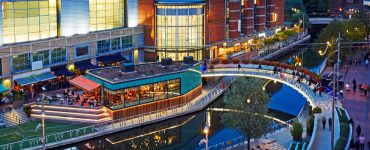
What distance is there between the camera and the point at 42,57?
60.6 meters

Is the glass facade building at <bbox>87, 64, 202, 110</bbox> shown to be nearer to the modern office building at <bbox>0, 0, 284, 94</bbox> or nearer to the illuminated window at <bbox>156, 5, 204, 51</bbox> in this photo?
the modern office building at <bbox>0, 0, 284, 94</bbox>

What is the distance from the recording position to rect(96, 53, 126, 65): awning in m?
68.3

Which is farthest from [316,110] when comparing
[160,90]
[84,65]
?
[84,65]

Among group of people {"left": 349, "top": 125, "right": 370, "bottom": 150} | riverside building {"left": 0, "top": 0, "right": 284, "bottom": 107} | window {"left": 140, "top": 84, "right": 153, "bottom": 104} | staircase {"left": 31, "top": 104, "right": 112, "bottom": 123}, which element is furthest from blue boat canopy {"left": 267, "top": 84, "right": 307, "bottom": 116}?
staircase {"left": 31, "top": 104, "right": 112, "bottom": 123}

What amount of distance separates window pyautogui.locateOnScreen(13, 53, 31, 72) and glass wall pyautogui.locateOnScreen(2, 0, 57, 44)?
5.61ft

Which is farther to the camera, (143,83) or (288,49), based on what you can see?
(288,49)

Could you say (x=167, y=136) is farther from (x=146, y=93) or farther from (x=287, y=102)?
(x=287, y=102)

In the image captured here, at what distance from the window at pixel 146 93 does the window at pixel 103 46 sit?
16682 millimetres

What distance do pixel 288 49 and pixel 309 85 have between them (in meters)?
42.4

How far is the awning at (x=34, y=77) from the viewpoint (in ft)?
188

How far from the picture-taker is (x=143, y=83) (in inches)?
2112

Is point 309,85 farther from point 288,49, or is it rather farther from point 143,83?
point 288,49

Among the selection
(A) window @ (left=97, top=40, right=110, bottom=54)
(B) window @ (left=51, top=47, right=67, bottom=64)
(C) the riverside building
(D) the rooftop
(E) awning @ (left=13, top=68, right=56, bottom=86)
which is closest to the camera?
(D) the rooftop

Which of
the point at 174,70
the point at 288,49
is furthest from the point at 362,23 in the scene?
the point at 174,70
